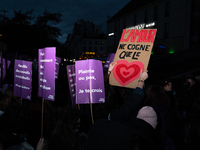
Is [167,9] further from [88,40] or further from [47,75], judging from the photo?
[88,40]

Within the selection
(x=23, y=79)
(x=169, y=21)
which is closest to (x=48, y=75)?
(x=23, y=79)

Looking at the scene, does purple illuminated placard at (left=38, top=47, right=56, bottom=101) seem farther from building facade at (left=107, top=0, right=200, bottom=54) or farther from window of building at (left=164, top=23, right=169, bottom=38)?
window of building at (left=164, top=23, right=169, bottom=38)

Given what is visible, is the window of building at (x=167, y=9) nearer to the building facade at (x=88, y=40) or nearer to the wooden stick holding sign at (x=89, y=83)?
the wooden stick holding sign at (x=89, y=83)

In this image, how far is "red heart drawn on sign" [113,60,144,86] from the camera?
10.6ft

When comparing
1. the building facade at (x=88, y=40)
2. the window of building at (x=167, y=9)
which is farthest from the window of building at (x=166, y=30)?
the building facade at (x=88, y=40)

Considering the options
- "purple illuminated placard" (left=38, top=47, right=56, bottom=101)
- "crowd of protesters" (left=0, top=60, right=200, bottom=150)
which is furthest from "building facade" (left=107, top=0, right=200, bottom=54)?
"crowd of protesters" (left=0, top=60, right=200, bottom=150)

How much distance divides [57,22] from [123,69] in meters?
19.7

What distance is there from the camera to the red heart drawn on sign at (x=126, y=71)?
127 inches

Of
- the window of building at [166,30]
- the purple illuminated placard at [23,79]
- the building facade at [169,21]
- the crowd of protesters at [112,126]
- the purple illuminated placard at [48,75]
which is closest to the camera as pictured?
the crowd of protesters at [112,126]

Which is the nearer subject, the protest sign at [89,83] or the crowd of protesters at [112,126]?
the crowd of protesters at [112,126]

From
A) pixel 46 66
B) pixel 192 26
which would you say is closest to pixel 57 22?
pixel 192 26

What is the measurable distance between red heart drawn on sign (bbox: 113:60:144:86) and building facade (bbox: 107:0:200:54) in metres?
21.4

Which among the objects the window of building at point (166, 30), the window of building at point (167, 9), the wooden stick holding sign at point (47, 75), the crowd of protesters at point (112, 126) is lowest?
the crowd of protesters at point (112, 126)

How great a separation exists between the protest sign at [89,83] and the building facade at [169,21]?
21.4 m
